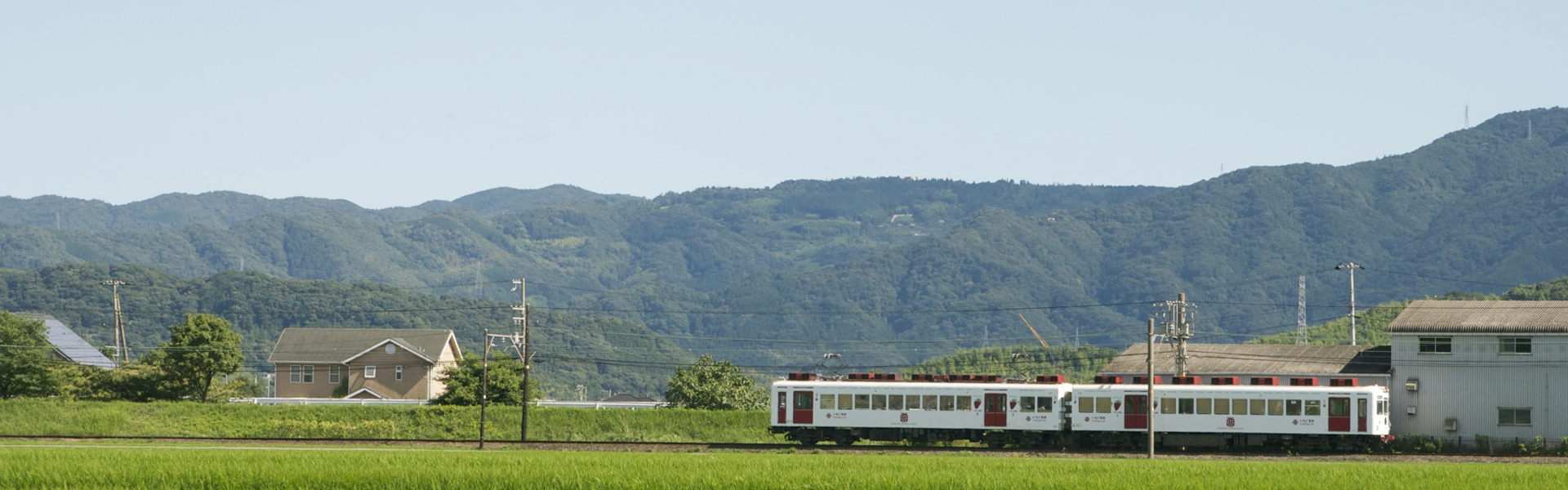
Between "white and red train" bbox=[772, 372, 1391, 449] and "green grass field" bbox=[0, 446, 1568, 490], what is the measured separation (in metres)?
11.2

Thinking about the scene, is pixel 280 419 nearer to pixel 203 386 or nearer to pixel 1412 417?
pixel 203 386

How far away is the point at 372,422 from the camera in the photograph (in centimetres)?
5934

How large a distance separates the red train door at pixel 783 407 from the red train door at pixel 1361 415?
18.5m

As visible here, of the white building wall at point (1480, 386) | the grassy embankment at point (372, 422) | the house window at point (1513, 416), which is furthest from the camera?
the grassy embankment at point (372, 422)

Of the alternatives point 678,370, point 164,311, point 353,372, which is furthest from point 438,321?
point 678,370

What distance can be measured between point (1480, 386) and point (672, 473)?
3369 cm

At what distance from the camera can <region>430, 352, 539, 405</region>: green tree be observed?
62625 mm

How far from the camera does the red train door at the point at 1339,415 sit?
47094mm

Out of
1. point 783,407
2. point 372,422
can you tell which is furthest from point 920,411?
point 372,422

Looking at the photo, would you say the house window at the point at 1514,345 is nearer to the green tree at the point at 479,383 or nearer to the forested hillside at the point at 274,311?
the green tree at the point at 479,383

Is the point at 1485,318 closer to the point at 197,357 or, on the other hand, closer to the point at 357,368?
the point at 197,357

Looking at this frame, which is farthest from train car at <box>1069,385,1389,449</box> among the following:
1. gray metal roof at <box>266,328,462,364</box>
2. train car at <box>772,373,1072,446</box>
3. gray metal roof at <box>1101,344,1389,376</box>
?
gray metal roof at <box>266,328,462,364</box>

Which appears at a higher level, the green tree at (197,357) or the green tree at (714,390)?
the green tree at (197,357)

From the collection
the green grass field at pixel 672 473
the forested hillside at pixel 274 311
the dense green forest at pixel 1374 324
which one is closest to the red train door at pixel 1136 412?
the green grass field at pixel 672 473
